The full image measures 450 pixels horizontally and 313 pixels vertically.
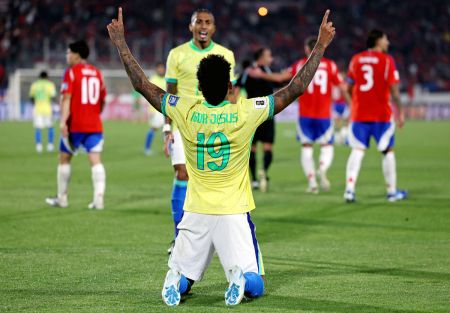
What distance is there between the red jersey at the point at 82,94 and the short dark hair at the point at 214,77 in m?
6.56

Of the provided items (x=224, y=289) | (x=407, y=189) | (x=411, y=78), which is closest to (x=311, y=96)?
(x=407, y=189)

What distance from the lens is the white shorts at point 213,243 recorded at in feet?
22.0

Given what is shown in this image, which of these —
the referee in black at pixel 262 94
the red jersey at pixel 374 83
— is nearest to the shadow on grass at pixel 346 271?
the red jersey at pixel 374 83

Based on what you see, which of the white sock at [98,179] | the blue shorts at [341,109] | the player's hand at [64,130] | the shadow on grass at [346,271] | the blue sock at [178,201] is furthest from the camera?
the blue shorts at [341,109]

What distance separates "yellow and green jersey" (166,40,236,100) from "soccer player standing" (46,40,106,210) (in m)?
3.70

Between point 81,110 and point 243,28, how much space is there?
133 feet

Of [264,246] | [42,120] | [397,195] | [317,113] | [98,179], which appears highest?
[317,113]

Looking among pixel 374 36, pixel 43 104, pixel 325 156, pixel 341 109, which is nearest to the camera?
pixel 374 36

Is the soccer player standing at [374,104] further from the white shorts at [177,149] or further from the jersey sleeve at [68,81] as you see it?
the white shorts at [177,149]

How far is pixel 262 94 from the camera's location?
657 inches

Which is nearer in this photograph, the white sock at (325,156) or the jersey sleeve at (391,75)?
the jersey sleeve at (391,75)

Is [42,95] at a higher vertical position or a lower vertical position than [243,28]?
lower

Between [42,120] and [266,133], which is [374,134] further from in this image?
[42,120]

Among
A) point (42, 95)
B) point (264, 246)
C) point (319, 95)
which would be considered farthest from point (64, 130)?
point (42, 95)
